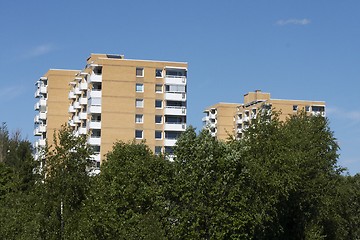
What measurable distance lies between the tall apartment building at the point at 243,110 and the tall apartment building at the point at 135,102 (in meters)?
37.8

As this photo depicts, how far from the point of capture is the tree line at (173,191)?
145ft

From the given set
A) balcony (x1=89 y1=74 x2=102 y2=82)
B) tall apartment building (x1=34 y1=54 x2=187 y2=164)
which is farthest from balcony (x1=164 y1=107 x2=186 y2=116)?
balcony (x1=89 y1=74 x2=102 y2=82)

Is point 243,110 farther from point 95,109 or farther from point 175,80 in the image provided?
point 95,109

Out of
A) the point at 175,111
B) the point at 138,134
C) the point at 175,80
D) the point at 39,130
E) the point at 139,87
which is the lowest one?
the point at 138,134

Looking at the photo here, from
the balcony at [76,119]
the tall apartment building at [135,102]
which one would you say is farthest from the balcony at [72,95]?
the tall apartment building at [135,102]

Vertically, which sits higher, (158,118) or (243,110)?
(243,110)

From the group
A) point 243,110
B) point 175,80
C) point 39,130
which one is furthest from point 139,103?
point 243,110

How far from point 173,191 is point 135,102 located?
71.2 m

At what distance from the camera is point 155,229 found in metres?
43.1

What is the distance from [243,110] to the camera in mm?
169625

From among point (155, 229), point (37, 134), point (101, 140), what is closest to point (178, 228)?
point (155, 229)

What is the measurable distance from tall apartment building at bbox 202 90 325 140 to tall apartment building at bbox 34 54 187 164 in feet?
124

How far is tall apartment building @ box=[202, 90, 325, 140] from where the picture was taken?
158 metres

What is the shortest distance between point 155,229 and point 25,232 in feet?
34.3
